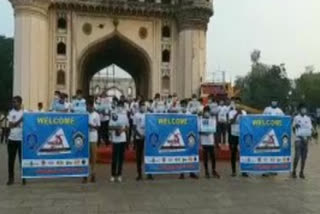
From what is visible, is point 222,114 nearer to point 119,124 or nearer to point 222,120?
point 222,120

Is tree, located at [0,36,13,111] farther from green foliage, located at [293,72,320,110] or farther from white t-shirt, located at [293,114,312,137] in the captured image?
white t-shirt, located at [293,114,312,137]

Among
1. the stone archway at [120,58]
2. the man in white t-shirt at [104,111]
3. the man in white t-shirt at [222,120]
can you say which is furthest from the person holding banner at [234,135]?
the stone archway at [120,58]

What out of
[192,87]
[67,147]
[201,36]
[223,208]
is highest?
[201,36]

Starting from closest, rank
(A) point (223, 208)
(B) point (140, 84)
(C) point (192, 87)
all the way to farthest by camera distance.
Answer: (A) point (223, 208)
(C) point (192, 87)
(B) point (140, 84)

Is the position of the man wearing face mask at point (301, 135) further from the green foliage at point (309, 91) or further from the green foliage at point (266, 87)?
the green foliage at point (309, 91)

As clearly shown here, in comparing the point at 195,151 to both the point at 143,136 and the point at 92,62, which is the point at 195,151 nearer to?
the point at 143,136

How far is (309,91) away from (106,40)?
56.6 meters

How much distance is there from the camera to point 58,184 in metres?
12.2

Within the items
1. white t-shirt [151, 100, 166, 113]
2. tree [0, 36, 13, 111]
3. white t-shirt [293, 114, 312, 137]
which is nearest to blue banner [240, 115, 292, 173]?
white t-shirt [293, 114, 312, 137]

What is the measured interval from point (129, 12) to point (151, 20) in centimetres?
190

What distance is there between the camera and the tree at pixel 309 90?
8743 cm

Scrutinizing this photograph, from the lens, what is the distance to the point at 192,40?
39.2 meters

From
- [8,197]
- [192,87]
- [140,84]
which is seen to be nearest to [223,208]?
[8,197]

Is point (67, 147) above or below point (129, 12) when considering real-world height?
below
